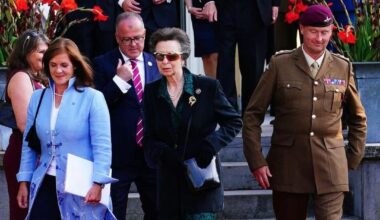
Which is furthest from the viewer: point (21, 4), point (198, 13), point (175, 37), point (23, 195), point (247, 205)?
point (198, 13)

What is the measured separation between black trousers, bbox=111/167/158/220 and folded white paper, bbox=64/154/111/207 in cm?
88

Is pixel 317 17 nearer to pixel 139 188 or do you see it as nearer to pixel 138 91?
pixel 138 91

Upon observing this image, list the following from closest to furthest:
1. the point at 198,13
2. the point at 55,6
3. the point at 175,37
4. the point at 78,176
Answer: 1. the point at 78,176
2. the point at 175,37
3. the point at 55,6
4. the point at 198,13

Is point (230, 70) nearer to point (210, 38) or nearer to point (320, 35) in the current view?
point (210, 38)

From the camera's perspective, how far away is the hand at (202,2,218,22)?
973 cm

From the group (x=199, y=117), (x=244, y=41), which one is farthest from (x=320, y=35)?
(x=244, y=41)

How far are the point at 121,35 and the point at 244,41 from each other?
2118mm

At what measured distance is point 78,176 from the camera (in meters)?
6.81

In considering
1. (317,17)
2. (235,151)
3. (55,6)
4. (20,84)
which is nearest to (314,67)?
(317,17)

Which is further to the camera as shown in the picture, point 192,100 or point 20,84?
point 20,84

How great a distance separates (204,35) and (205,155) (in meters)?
3.24

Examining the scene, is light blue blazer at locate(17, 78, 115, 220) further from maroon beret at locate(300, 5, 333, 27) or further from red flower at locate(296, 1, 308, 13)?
red flower at locate(296, 1, 308, 13)

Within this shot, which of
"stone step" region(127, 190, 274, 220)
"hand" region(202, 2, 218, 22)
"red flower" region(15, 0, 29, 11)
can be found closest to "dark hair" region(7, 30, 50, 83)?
"red flower" region(15, 0, 29, 11)

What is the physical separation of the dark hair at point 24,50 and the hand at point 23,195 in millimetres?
811
